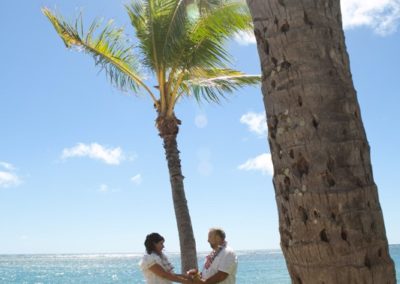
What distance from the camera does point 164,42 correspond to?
11016 millimetres

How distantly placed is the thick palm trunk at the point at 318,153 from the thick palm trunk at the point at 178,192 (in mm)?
7241

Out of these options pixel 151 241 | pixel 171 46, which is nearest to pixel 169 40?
pixel 171 46

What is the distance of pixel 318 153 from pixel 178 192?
7.79 meters

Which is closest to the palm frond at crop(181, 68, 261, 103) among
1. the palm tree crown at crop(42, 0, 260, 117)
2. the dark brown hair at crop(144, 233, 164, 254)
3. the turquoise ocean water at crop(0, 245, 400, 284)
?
the palm tree crown at crop(42, 0, 260, 117)

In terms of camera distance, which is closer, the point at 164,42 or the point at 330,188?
the point at 330,188

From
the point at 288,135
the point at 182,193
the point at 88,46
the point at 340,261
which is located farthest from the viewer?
the point at 88,46

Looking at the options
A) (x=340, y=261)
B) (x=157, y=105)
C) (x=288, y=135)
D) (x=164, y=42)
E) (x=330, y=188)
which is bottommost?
(x=340, y=261)

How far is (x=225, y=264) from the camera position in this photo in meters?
5.66

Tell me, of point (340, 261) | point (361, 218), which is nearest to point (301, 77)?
point (361, 218)

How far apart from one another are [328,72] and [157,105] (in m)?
8.82

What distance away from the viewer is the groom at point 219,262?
5664 mm

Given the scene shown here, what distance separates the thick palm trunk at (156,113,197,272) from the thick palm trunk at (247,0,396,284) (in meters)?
7.24

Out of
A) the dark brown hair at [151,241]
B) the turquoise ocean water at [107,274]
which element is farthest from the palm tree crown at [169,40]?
the turquoise ocean water at [107,274]

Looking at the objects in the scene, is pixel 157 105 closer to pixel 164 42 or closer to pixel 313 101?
pixel 164 42
